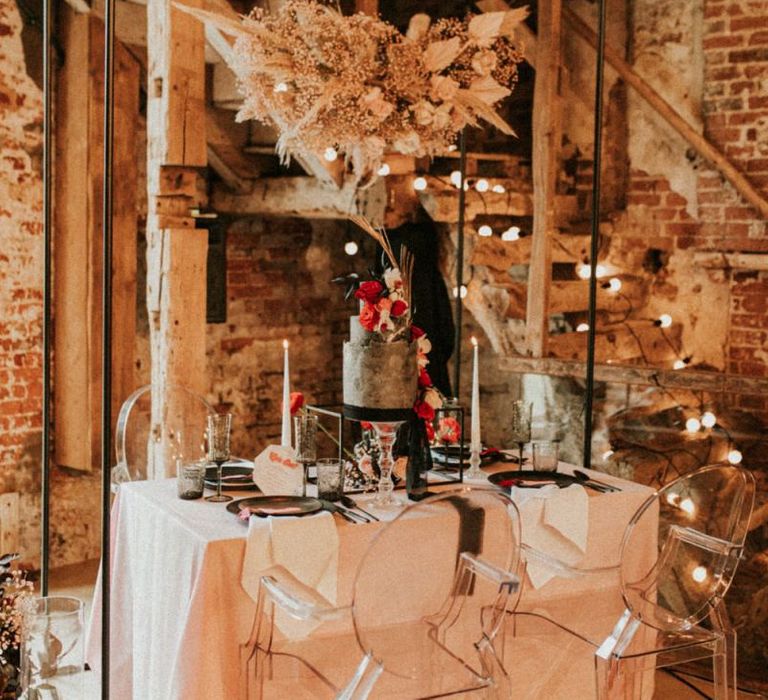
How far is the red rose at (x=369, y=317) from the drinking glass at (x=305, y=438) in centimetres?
28

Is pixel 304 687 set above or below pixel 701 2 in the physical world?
below

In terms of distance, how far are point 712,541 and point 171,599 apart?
1326 millimetres

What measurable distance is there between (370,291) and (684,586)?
109 cm

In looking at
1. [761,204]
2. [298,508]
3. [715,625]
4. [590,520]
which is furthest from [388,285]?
[761,204]

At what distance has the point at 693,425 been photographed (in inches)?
195

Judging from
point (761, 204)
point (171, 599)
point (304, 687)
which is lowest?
point (304, 687)

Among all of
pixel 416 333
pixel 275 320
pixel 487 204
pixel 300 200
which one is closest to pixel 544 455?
pixel 416 333

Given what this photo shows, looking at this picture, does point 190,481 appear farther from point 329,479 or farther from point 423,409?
point 423,409

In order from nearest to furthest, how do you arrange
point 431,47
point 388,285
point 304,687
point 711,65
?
point 304,687, point 388,285, point 431,47, point 711,65

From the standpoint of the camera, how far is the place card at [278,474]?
2.87 metres

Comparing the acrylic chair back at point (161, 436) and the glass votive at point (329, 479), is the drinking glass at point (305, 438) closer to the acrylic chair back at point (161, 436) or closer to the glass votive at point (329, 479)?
the glass votive at point (329, 479)

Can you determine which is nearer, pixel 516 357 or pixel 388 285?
pixel 388 285

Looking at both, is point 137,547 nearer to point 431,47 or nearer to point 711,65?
point 431,47

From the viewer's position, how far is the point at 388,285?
9.25 ft
